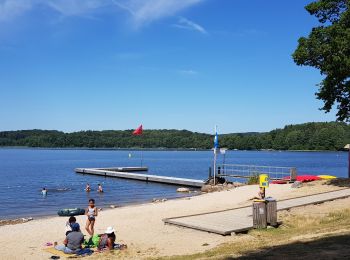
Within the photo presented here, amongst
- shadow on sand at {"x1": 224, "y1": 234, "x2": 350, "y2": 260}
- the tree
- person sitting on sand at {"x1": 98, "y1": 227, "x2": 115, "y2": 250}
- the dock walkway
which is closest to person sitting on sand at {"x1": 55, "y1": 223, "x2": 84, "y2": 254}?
person sitting on sand at {"x1": 98, "y1": 227, "x2": 115, "y2": 250}

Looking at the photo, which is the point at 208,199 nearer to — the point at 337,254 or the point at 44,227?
the point at 44,227

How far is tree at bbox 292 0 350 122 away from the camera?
73.8ft

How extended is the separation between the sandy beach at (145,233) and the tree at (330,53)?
17.9 feet

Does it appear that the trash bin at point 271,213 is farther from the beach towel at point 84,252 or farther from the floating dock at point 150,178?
the floating dock at point 150,178

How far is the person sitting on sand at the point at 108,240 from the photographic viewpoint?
13719 millimetres

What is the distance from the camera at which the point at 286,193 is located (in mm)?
25422

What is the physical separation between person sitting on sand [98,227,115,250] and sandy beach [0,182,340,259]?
21.9 inches

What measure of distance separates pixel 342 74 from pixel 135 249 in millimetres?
15414

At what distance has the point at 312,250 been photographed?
395 inches

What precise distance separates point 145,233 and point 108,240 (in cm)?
298

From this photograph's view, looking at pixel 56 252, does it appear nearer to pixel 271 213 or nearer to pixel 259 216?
pixel 259 216

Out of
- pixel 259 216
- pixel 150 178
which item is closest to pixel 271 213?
pixel 259 216

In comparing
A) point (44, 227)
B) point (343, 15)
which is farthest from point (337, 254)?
point (343, 15)

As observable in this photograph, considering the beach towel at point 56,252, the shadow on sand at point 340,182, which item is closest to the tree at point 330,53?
the shadow on sand at point 340,182
